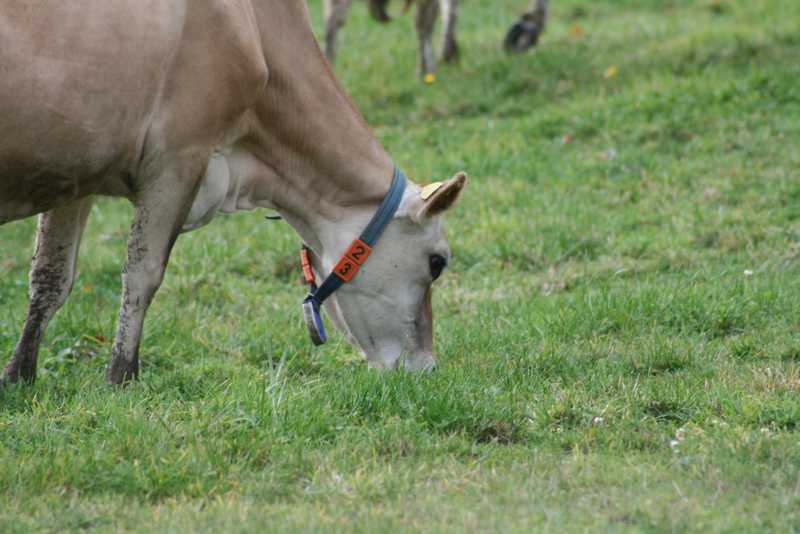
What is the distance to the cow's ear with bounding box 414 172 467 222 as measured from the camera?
5188mm

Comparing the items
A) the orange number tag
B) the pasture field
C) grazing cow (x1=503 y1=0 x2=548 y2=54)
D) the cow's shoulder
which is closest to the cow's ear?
the orange number tag

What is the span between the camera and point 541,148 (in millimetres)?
9539

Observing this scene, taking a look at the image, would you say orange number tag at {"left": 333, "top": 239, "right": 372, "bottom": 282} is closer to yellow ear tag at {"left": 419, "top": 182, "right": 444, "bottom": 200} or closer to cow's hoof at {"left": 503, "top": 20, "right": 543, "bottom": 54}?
yellow ear tag at {"left": 419, "top": 182, "right": 444, "bottom": 200}

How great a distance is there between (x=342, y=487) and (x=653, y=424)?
130 centimetres

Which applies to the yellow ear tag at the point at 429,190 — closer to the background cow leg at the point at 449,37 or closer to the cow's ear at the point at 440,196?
the cow's ear at the point at 440,196

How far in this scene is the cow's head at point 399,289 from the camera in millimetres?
5418

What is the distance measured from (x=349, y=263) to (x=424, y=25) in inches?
263

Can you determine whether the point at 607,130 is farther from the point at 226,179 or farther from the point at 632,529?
the point at 632,529

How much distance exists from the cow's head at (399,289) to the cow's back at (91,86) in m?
0.97

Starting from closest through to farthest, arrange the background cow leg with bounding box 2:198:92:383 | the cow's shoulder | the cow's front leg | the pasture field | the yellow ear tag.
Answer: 1. the pasture field
2. the cow's shoulder
3. the cow's front leg
4. the yellow ear tag
5. the background cow leg with bounding box 2:198:92:383

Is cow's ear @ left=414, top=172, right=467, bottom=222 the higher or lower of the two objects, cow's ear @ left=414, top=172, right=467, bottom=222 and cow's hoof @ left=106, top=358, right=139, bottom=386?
the higher

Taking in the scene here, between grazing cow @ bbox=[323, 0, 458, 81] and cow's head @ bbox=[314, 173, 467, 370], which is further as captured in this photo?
grazing cow @ bbox=[323, 0, 458, 81]

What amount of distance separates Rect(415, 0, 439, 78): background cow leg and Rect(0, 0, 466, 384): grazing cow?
247 inches

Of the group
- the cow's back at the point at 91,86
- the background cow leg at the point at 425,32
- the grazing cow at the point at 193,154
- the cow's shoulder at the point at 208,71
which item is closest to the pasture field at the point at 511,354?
the grazing cow at the point at 193,154
